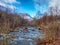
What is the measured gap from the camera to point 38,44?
5.02m

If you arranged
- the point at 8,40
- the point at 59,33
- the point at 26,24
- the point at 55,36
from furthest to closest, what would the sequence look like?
the point at 26,24 → the point at 59,33 → the point at 55,36 → the point at 8,40

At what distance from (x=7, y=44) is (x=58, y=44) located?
153cm

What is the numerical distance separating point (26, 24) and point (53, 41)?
722 centimetres

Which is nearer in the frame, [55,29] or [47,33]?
[47,33]

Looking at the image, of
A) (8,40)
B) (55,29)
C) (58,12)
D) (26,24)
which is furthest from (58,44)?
(26,24)

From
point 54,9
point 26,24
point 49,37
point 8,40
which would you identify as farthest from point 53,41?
point 26,24

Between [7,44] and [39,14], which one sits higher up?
[39,14]

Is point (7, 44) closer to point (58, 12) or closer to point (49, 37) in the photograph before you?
point (49, 37)

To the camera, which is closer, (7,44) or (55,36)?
(7,44)

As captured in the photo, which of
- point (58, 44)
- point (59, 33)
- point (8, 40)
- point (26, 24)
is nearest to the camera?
point (8, 40)

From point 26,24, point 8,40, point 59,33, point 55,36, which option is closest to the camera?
point 8,40

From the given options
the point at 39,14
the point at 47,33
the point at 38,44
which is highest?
the point at 39,14

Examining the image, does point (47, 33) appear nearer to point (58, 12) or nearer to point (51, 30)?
point (51, 30)

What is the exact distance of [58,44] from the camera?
15.7ft
